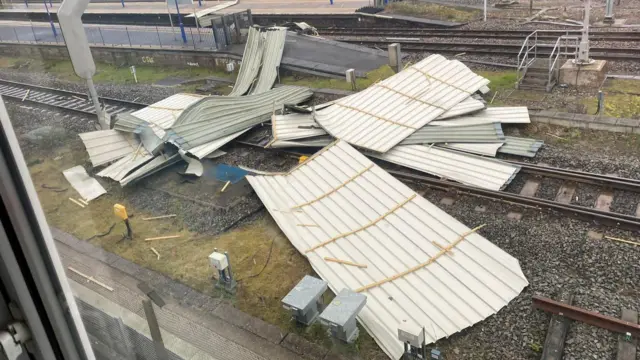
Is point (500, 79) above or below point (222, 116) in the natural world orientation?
below

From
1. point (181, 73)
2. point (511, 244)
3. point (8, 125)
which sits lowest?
point (511, 244)

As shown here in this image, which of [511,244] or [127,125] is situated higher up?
[127,125]

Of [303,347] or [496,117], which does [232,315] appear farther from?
[496,117]

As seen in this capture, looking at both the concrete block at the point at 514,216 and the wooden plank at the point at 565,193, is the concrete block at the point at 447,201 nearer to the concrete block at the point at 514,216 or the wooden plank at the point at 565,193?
the concrete block at the point at 514,216

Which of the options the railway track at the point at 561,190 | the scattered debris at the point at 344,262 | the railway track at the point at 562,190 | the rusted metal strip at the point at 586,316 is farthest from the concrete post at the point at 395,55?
the rusted metal strip at the point at 586,316

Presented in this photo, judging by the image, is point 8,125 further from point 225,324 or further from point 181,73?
point 181,73

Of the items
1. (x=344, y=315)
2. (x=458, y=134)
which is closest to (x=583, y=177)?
(x=458, y=134)

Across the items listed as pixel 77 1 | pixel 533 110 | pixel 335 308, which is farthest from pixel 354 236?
pixel 533 110
